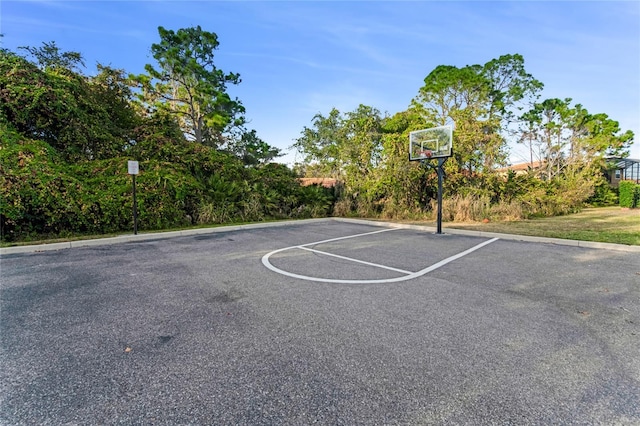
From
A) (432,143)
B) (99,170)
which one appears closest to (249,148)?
(99,170)

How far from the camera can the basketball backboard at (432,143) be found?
877cm

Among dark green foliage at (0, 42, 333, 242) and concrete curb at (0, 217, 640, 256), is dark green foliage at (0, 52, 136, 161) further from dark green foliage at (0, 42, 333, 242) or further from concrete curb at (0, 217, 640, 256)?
concrete curb at (0, 217, 640, 256)

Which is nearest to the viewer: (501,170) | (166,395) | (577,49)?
(166,395)

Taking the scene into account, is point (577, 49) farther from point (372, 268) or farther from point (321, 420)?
point (321, 420)

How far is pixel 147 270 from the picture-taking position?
4434 mm

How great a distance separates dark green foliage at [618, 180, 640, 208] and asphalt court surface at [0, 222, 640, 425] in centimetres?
1662

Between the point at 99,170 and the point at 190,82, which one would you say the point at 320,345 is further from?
the point at 190,82

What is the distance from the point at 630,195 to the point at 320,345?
855 inches

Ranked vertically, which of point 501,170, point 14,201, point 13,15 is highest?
point 13,15

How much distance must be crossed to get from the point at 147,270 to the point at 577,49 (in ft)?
43.0

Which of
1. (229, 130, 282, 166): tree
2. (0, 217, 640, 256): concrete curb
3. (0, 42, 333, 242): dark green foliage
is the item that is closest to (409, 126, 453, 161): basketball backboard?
(0, 217, 640, 256): concrete curb

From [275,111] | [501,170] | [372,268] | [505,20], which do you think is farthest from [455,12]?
[275,111]

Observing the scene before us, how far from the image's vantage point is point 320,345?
7.27 feet

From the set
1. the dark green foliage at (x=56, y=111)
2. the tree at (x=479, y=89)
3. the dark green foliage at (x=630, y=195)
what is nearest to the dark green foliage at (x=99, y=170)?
the dark green foliage at (x=56, y=111)
